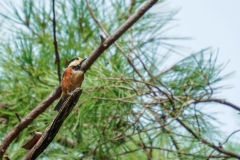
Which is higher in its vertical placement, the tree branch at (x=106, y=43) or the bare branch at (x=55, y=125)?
the tree branch at (x=106, y=43)

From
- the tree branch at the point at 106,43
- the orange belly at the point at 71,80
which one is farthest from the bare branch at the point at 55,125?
the tree branch at the point at 106,43

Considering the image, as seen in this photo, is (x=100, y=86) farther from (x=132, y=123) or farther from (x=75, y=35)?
(x=75, y=35)

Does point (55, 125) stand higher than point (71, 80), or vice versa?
point (71, 80)

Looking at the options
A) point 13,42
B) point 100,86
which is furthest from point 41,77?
point 100,86

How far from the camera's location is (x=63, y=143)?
4.65 ft

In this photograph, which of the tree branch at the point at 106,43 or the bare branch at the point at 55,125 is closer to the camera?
the bare branch at the point at 55,125

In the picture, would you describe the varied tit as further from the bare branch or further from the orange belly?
the bare branch

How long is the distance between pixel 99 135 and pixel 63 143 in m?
0.23

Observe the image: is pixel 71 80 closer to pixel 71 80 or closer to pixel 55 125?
pixel 71 80

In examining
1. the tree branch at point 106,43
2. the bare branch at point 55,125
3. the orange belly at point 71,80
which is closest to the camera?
the bare branch at point 55,125

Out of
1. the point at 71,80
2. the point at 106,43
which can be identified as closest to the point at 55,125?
the point at 71,80

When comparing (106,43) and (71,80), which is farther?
(106,43)

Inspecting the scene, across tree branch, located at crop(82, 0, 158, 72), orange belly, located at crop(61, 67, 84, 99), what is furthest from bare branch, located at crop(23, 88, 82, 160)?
tree branch, located at crop(82, 0, 158, 72)

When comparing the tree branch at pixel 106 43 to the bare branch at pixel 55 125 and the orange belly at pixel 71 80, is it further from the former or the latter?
the bare branch at pixel 55 125
